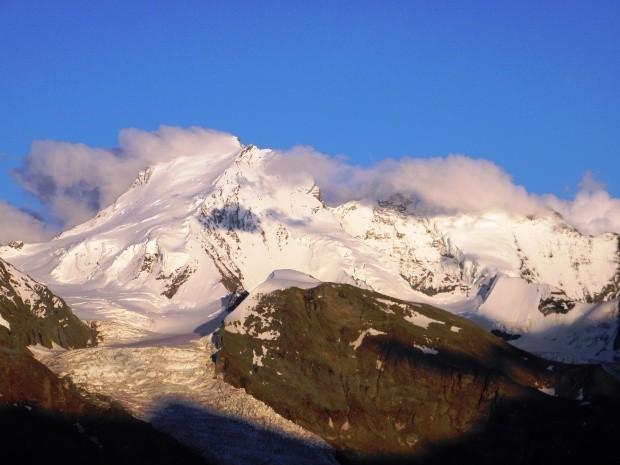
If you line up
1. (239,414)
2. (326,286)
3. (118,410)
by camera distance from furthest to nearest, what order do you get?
1. (326,286)
2. (239,414)
3. (118,410)

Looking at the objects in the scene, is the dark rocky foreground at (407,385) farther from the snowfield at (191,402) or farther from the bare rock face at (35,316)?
the bare rock face at (35,316)

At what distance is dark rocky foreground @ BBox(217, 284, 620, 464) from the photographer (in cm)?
14538

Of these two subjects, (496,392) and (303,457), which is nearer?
(303,457)

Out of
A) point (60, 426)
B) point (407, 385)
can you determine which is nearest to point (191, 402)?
point (60, 426)

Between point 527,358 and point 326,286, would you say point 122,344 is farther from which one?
point 527,358

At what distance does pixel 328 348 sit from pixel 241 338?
9.71 meters

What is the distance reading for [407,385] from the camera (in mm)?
152875

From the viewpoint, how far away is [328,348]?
15750cm

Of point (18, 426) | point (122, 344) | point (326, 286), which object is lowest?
point (18, 426)

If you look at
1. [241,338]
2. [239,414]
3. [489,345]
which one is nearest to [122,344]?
[241,338]

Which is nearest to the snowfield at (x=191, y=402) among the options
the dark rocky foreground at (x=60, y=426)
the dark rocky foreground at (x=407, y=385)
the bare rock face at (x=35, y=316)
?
the dark rocky foreground at (x=407, y=385)

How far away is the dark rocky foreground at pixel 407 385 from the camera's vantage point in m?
145

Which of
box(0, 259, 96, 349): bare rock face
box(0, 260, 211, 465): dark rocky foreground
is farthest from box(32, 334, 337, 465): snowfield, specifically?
box(0, 260, 211, 465): dark rocky foreground

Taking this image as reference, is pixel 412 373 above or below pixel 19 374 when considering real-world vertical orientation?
above
